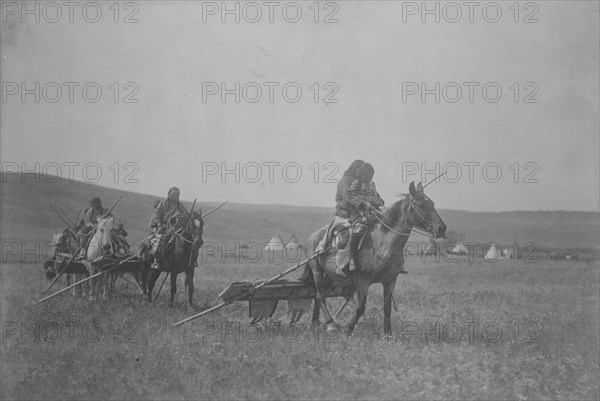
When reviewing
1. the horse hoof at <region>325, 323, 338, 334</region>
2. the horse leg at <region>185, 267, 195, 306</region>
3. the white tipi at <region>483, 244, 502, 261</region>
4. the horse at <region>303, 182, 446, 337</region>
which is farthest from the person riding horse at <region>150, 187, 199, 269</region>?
the white tipi at <region>483, 244, 502, 261</region>

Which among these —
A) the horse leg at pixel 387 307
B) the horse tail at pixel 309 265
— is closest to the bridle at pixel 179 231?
the horse tail at pixel 309 265

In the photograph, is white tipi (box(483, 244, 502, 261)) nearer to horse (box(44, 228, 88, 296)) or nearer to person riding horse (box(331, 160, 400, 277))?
person riding horse (box(331, 160, 400, 277))

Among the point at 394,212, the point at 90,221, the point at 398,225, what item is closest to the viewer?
the point at 398,225

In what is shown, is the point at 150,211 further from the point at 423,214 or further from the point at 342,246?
the point at 423,214

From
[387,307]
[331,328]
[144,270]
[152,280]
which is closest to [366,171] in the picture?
[387,307]

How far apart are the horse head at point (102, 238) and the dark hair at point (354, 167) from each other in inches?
249

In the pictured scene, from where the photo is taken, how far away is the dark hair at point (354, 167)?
11336 mm

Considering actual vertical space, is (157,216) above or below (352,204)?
below

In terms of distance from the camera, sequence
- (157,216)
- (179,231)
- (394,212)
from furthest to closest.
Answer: (157,216), (179,231), (394,212)

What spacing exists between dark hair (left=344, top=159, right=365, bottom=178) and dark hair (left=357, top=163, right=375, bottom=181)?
58 millimetres

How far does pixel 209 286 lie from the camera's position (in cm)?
1703

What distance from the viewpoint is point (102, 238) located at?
14.7m

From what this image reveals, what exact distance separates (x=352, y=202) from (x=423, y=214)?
1413mm

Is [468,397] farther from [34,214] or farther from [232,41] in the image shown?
[34,214]
